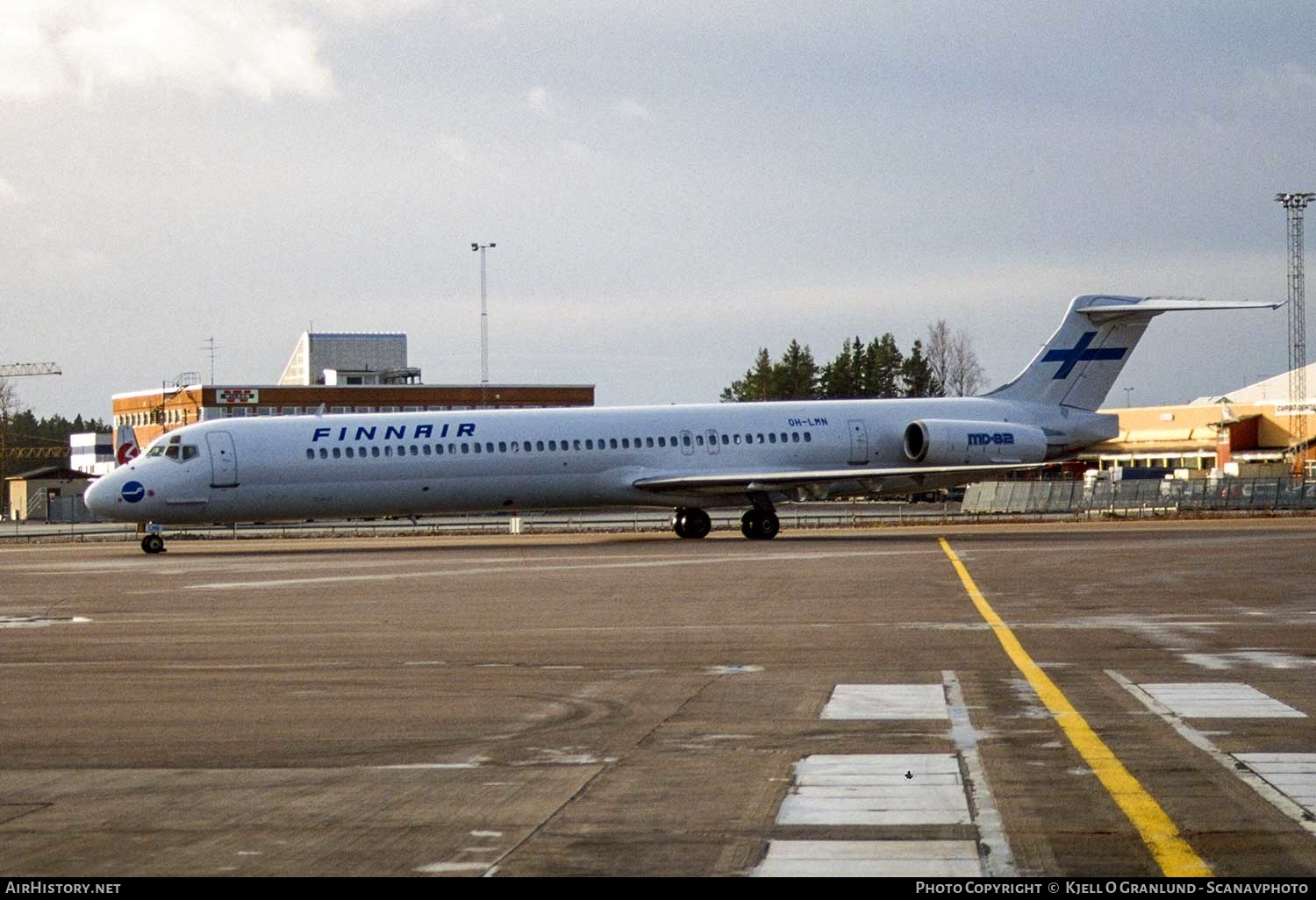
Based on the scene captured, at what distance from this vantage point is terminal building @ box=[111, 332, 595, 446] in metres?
109

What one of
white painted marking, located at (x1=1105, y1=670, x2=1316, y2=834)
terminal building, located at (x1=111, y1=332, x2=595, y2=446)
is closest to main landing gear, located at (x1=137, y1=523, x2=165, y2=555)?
white painted marking, located at (x1=1105, y1=670, x2=1316, y2=834)

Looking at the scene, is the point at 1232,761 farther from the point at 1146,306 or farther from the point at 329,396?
the point at 329,396

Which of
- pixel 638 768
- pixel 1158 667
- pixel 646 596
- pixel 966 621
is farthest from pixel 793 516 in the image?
pixel 638 768

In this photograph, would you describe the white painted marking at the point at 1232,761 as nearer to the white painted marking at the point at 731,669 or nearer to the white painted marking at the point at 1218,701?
the white painted marking at the point at 1218,701

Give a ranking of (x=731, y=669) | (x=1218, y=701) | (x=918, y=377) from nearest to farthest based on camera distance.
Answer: (x=1218, y=701) → (x=731, y=669) → (x=918, y=377)

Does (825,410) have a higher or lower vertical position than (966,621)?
higher

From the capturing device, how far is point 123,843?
733cm

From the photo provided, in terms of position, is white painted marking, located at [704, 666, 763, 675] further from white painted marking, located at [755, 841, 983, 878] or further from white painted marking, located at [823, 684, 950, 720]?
white painted marking, located at [755, 841, 983, 878]

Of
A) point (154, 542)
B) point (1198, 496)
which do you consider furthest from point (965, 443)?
point (154, 542)

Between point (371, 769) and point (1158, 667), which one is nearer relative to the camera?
point (371, 769)

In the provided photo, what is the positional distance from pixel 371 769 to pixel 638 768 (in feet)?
4.87

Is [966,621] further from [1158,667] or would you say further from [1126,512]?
[1126,512]

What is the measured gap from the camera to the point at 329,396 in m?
110

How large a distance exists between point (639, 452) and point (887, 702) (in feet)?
96.6
